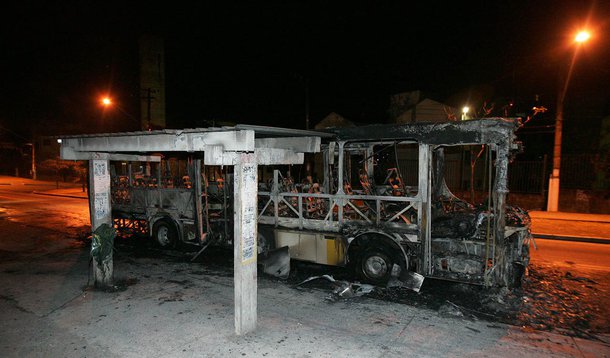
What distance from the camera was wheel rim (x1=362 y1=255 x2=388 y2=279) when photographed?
7066mm

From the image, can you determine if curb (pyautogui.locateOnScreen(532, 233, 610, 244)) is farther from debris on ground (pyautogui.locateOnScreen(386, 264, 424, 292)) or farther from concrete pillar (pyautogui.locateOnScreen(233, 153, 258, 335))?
concrete pillar (pyautogui.locateOnScreen(233, 153, 258, 335))

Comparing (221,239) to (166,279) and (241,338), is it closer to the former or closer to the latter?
(166,279)

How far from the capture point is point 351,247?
7.48 metres

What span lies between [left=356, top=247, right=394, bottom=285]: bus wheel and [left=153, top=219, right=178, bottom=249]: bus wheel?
17.8 ft

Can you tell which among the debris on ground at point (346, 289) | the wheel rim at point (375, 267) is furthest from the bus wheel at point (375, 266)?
the debris on ground at point (346, 289)

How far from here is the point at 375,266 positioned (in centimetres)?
720

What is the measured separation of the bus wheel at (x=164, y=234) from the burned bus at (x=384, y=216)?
0.09ft

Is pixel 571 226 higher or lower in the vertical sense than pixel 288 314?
higher

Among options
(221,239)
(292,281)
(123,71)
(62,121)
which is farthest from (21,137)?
(292,281)

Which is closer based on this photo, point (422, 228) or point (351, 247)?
point (422, 228)

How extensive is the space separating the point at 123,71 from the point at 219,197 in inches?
1560

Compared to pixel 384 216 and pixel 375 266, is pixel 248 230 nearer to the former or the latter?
pixel 375 266

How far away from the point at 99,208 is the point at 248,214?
3.56 m

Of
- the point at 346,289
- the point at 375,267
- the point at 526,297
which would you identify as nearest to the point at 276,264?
the point at 346,289
